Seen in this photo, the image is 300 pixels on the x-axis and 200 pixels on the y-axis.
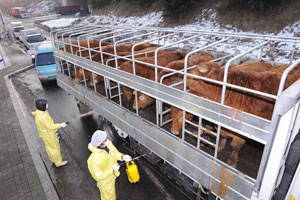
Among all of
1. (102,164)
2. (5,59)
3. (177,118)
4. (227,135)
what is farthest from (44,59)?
(227,135)

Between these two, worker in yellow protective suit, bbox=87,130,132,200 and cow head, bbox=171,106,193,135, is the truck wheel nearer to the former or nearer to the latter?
worker in yellow protective suit, bbox=87,130,132,200

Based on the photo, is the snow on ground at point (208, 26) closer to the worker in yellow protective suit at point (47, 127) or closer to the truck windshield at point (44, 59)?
the truck windshield at point (44, 59)

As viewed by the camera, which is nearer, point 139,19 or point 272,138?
point 272,138

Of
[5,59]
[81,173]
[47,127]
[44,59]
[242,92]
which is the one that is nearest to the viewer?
[242,92]

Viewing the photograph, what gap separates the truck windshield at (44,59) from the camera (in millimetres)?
12023

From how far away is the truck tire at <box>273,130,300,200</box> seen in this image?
2.62 metres

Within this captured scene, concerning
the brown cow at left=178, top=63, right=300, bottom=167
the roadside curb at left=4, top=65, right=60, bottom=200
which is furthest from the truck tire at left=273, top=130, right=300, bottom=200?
the roadside curb at left=4, top=65, right=60, bottom=200

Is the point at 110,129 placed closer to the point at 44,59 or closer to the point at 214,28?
the point at 44,59

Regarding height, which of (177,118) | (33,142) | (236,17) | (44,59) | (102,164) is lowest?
(33,142)

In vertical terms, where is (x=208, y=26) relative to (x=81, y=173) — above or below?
above

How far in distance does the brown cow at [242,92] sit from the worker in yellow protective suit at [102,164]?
6.08ft

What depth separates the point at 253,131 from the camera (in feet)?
8.13

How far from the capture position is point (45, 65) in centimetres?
1187

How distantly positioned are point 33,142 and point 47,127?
79.9 inches
